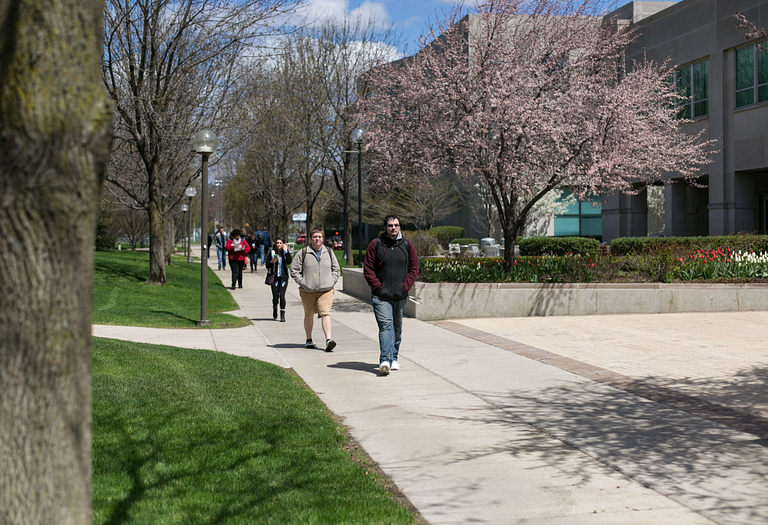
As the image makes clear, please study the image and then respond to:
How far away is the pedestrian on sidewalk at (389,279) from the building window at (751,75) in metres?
21.8

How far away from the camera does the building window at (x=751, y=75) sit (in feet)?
84.8

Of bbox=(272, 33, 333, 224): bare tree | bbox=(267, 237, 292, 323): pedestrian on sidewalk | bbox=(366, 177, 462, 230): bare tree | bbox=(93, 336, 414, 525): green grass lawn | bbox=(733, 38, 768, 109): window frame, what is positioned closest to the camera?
bbox=(93, 336, 414, 525): green grass lawn

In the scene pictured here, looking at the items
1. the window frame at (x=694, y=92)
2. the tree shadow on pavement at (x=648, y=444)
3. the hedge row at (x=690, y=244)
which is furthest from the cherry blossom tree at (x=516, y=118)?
the window frame at (x=694, y=92)

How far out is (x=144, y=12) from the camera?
1895 cm

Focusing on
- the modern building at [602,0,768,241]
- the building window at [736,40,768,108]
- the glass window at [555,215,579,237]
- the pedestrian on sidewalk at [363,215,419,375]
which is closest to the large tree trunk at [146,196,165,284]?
the pedestrian on sidewalk at [363,215,419,375]

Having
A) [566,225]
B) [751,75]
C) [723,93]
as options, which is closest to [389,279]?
[751,75]

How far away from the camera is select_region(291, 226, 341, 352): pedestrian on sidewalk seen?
1030 cm

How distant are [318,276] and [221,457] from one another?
17.7 ft

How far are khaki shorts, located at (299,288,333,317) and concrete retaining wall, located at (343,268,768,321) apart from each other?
418 centimetres

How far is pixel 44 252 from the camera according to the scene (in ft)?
7.96

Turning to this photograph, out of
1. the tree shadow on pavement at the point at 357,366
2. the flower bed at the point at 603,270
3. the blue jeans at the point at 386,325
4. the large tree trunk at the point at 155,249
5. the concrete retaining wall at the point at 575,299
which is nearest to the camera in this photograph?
the blue jeans at the point at 386,325

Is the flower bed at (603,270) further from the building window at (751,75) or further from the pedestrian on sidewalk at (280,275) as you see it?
the building window at (751,75)

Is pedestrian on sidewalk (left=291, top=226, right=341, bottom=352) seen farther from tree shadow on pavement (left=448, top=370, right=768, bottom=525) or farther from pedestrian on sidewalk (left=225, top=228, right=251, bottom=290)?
pedestrian on sidewalk (left=225, top=228, right=251, bottom=290)

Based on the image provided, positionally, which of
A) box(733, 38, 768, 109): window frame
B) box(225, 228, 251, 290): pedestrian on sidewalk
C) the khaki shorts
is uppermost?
box(733, 38, 768, 109): window frame
